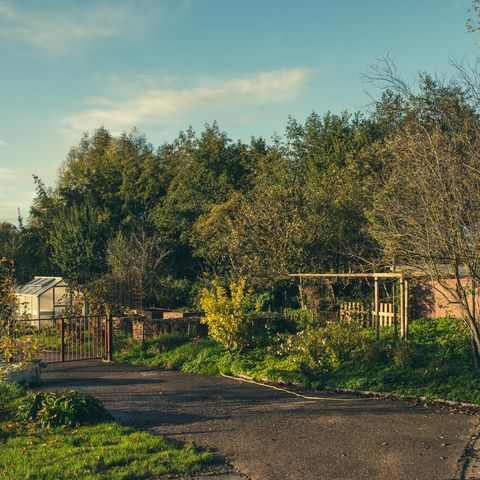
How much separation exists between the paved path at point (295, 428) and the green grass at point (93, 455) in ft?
2.14

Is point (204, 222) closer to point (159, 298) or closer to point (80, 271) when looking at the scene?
point (159, 298)

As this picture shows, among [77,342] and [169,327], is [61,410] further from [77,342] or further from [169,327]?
[169,327]

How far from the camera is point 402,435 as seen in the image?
8.99m

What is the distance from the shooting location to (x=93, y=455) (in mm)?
Result: 7914

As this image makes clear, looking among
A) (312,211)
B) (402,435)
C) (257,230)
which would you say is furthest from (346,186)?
(402,435)

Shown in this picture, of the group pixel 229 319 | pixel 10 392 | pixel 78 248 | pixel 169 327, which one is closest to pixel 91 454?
pixel 10 392

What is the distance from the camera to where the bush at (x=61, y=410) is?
383 inches

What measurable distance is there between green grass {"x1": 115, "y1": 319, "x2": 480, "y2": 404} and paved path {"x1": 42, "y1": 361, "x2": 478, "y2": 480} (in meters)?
0.86

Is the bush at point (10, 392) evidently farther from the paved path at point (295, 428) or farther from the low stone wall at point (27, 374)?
the paved path at point (295, 428)

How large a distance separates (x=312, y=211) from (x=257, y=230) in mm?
2044

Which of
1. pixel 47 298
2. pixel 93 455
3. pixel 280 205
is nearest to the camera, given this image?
pixel 93 455

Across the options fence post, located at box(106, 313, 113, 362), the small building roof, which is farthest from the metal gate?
the small building roof

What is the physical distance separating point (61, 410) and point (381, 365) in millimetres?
6724

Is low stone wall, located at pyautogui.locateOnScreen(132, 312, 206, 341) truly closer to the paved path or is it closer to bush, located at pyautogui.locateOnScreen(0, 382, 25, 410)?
the paved path
